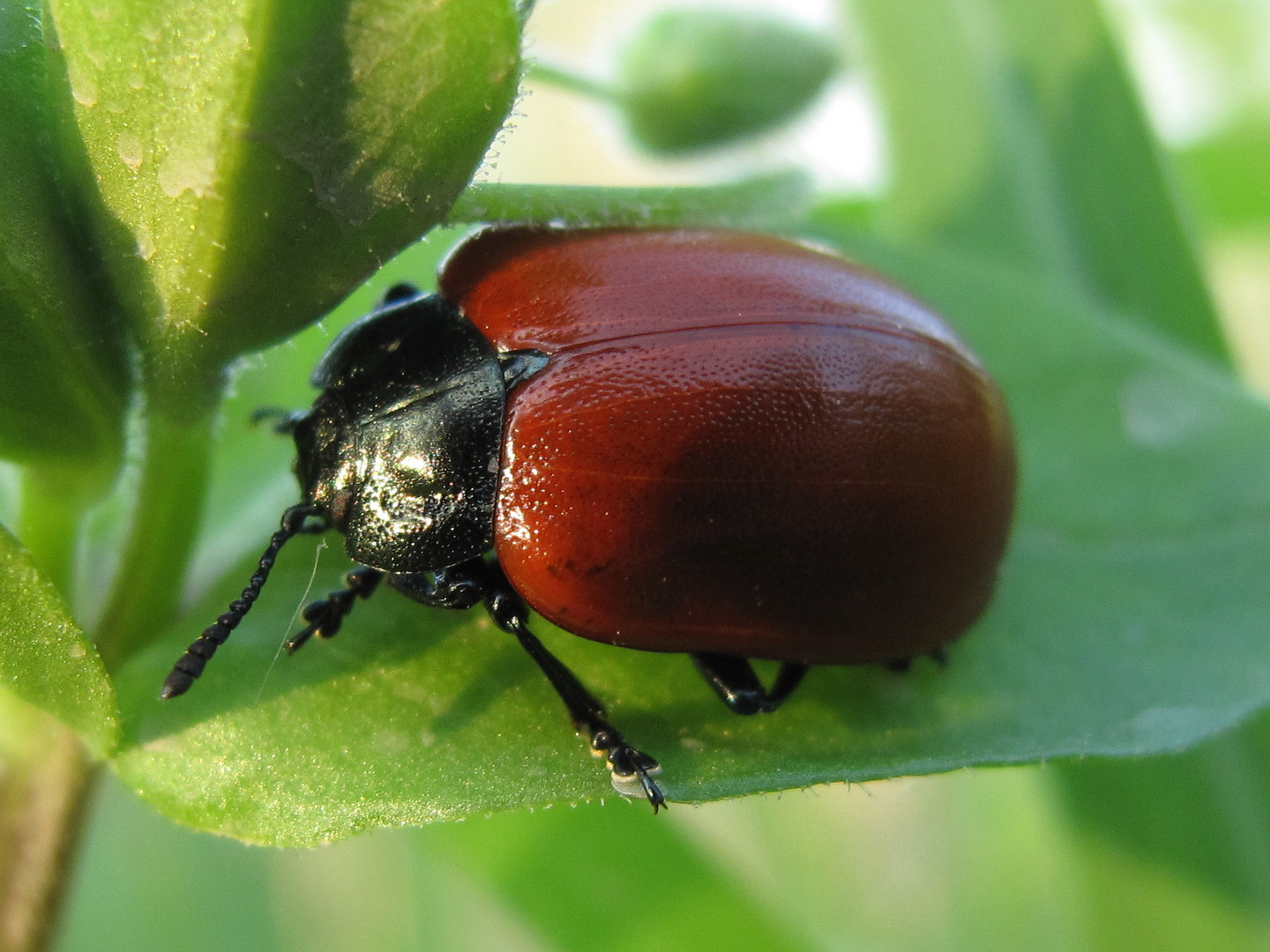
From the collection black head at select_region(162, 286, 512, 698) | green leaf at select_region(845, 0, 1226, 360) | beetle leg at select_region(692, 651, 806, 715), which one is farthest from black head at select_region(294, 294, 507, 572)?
green leaf at select_region(845, 0, 1226, 360)

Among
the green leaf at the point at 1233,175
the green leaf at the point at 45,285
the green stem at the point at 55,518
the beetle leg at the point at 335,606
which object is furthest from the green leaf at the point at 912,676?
the green leaf at the point at 1233,175

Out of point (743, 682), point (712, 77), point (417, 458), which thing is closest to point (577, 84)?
point (712, 77)

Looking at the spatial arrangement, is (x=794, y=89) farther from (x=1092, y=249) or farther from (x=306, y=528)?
(x=306, y=528)

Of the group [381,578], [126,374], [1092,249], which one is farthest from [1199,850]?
[126,374]

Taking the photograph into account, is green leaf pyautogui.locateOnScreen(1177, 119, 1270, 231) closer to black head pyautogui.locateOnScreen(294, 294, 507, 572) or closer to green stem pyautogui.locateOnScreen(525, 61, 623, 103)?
green stem pyautogui.locateOnScreen(525, 61, 623, 103)

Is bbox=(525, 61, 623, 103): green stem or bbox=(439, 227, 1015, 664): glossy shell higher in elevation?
bbox=(525, 61, 623, 103): green stem

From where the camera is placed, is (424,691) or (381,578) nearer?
(424,691)
